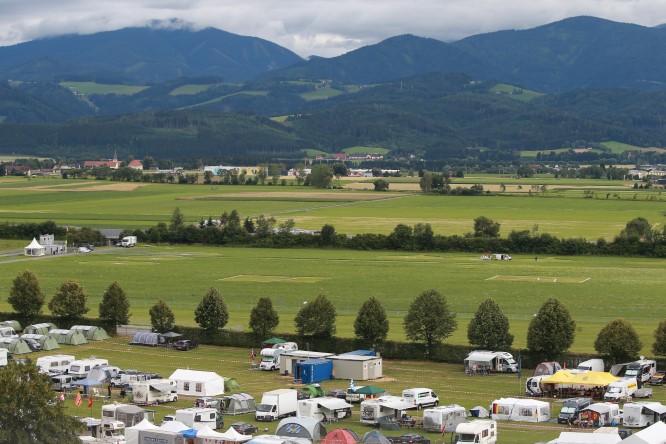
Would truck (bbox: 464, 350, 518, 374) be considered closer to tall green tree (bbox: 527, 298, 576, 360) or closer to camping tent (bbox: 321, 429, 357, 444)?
tall green tree (bbox: 527, 298, 576, 360)

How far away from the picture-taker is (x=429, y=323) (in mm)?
43312

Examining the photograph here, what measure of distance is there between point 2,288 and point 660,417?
3896cm

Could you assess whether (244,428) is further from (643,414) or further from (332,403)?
(643,414)

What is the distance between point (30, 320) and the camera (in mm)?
51000

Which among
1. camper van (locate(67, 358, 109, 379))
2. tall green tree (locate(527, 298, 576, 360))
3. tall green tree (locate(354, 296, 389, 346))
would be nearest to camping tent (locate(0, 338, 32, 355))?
camper van (locate(67, 358, 109, 379))

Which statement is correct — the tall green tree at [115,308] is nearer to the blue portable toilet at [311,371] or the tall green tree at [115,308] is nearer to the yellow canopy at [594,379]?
the blue portable toilet at [311,371]

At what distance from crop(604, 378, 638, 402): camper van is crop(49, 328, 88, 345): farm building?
20947mm

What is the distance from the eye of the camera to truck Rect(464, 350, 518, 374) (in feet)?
134

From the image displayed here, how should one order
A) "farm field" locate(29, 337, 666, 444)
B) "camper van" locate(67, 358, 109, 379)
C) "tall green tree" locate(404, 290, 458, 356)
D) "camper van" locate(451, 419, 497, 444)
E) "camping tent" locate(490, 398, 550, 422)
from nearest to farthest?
"camper van" locate(451, 419, 497, 444)
"farm field" locate(29, 337, 666, 444)
"camping tent" locate(490, 398, 550, 422)
"camper van" locate(67, 358, 109, 379)
"tall green tree" locate(404, 290, 458, 356)

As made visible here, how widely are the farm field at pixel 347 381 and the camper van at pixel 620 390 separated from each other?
78 centimetres

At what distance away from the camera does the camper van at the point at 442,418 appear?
31984mm

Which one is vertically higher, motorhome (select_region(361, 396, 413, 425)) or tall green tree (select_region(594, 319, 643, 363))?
tall green tree (select_region(594, 319, 643, 363))

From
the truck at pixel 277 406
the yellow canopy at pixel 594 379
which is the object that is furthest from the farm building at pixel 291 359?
the yellow canopy at pixel 594 379

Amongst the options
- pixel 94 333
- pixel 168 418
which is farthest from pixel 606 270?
pixel 168 418
